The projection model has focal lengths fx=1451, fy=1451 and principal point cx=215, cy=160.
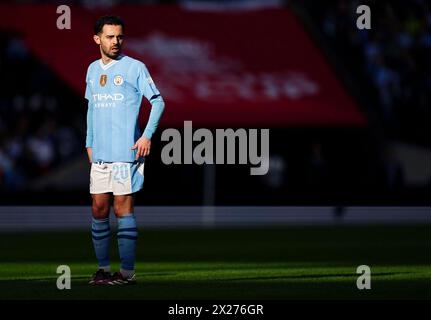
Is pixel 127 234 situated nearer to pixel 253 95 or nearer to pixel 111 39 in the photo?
pixel 111 39

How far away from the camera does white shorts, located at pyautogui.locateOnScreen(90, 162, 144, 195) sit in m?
13.8

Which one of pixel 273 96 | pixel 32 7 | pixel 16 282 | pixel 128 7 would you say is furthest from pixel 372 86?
pixel 16 282

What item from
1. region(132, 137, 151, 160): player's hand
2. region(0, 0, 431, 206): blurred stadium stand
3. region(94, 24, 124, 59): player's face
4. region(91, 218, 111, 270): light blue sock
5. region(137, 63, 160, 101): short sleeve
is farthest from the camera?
region(0, 0, 431, 206): blurred stadium stand

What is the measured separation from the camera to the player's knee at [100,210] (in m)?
13.9

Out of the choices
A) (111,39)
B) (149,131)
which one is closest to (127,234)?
(149,131)

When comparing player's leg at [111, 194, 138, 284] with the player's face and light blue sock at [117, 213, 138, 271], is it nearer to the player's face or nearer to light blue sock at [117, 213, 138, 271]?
light blue sock at [117, 213, 138, 271]

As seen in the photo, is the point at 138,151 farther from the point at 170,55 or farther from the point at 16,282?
the point at 170,55

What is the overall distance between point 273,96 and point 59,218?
5135 millimetres

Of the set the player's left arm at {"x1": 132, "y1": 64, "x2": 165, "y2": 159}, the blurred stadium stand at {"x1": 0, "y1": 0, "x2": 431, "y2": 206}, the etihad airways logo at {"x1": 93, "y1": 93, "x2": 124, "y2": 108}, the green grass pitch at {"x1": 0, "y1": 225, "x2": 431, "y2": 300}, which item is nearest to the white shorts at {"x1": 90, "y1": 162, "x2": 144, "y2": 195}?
the player's left arm at {"x1": 132, "y1": 64, "x2": 165, "y2": 159}

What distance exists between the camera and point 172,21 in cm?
3173

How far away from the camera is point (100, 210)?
1396cm

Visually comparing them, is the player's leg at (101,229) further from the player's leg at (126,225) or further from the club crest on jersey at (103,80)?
the club crest on jersey at (103,80)

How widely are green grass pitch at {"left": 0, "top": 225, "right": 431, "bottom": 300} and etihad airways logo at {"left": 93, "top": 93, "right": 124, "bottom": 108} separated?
5.70ft

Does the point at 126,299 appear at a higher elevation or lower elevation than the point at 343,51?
lower
